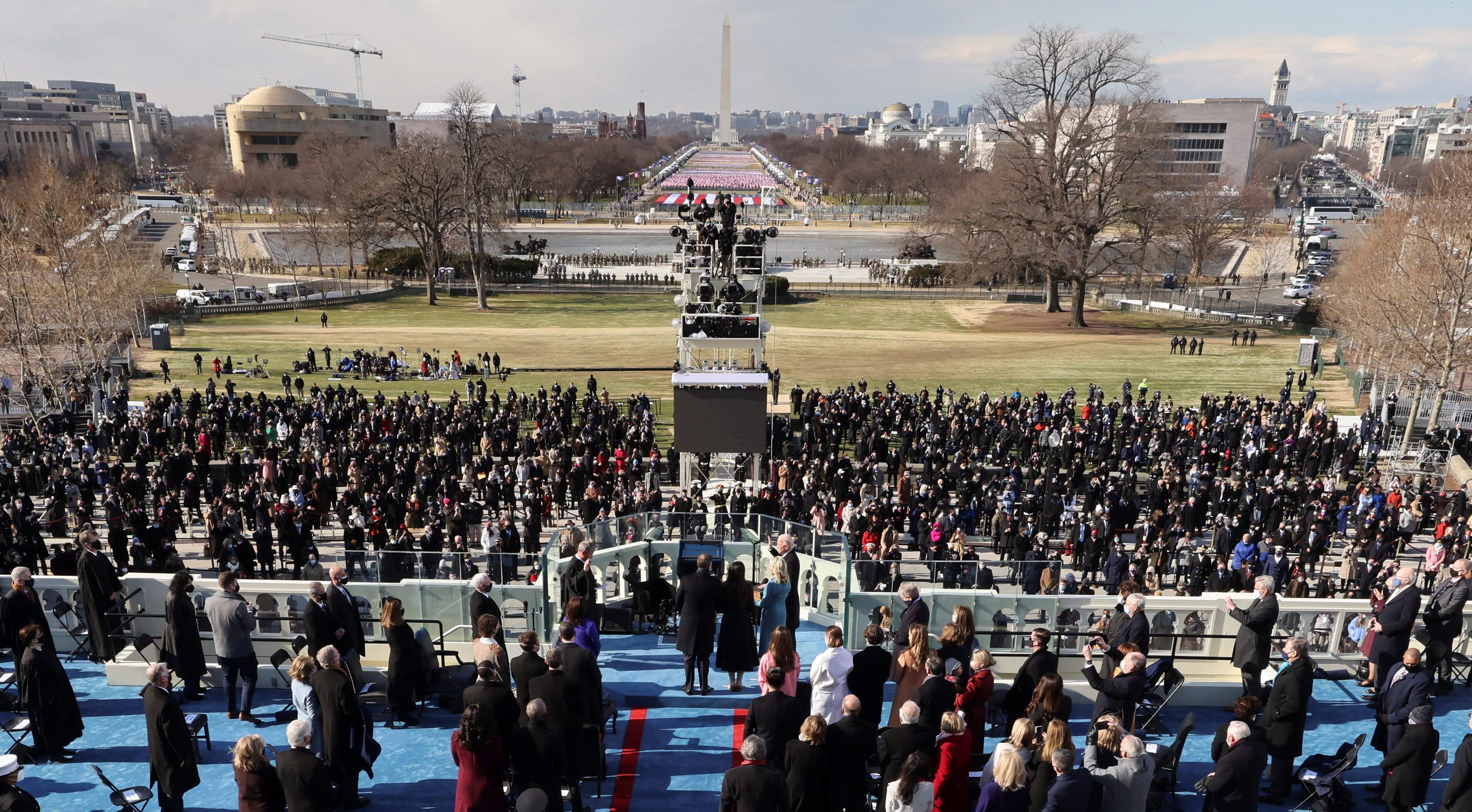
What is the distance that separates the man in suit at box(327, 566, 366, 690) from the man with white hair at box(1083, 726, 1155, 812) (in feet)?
19.7

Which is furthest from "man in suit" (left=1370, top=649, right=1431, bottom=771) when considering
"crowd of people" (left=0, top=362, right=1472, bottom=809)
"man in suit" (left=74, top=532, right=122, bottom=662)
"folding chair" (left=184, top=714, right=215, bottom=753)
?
"man in suit" (left=74, top=532, right=122, bottom=662)

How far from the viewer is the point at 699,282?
20109 millimetres

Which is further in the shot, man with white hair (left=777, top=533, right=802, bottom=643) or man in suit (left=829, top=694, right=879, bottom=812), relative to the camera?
man with white hair (left=777, top=533, right=802, bottom=643)

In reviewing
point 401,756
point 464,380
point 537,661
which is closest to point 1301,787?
point 537,661

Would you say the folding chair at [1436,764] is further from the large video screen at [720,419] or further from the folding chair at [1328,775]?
the large video screen at [720,419]

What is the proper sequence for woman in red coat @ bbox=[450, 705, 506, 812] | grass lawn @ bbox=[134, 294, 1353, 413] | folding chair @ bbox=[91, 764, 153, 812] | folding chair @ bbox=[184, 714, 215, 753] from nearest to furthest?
woman in red coat @ bbox=[450, 705, 506, 812], folding chair @ bbox=[91, 764, 153, 812], folding chair @ bbox=[184, 714, 215, 753], grass lawn @ bbox=[134, 294, 1353, 413]

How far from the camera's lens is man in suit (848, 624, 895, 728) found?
7418mm

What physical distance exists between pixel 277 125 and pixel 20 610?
111414 millimetres

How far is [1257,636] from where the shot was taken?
859 cm

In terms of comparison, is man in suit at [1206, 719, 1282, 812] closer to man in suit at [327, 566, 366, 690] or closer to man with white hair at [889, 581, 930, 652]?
man with white hair at [889, 581, 930, 652]

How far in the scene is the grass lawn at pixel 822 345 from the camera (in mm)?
32281

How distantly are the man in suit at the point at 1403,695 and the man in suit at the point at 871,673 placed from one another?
3.80 m

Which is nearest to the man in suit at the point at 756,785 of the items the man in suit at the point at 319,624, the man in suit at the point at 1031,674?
the man in suit at the point at 1031,674

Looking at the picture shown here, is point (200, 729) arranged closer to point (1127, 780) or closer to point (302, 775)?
point (302, 775)
